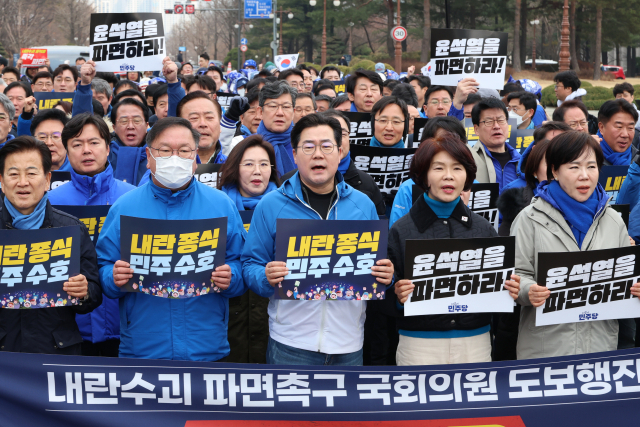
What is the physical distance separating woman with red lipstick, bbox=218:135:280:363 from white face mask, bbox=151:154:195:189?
96cm

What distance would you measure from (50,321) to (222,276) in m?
0.97

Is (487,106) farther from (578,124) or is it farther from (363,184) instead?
(363,184)

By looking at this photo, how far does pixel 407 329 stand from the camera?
3748mm

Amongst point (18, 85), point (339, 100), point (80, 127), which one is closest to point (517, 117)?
point (339, 100)

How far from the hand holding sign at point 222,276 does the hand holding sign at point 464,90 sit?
443 cm

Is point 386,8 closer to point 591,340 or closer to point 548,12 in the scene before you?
A: point 548,12

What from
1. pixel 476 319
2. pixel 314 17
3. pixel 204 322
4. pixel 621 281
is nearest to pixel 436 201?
pixel 476 319

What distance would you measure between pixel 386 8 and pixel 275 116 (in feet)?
160

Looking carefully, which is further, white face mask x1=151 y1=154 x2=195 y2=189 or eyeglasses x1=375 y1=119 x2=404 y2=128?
eyeglasses x1=375 y1=119 x2=404 y2=128

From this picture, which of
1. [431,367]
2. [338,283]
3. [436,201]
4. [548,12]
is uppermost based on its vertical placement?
[548,12]

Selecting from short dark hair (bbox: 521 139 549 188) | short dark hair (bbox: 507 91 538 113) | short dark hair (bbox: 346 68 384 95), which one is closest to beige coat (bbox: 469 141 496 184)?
short dark hair (bbox: 521 139 549 188)

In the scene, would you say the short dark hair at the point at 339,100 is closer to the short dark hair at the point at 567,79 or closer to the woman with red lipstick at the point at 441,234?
the short dark hair at the point at 567,79

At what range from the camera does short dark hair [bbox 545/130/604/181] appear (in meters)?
3.85

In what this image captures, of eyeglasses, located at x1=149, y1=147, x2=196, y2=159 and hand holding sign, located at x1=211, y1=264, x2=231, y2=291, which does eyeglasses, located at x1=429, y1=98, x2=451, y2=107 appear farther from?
hand holding sign, located at x1=211, y1=264, x2=231, y2=291
